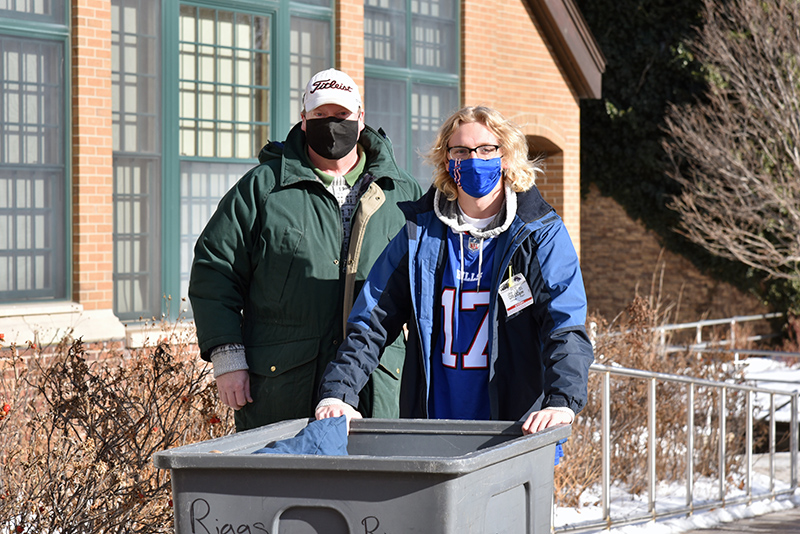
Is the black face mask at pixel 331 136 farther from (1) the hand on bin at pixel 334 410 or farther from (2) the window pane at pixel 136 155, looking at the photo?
(2) the window pane at pixel 136 155

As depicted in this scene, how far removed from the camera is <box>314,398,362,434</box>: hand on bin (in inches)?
100

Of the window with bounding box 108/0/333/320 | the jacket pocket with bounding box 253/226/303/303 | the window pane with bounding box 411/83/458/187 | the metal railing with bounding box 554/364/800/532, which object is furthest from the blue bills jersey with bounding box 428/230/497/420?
the window pane with bounding box 411/83/458/187

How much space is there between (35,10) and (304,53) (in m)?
2.54

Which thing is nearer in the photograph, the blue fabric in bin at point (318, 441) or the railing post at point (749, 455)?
the blue fabric in bin at point (318, 441)

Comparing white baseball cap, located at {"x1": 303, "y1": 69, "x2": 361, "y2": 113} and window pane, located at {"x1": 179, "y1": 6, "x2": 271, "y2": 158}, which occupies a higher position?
window pane, located at {"x1": 179, "y1": 6, "x2": 271, "y2": 158}

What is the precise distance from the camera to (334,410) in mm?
2547

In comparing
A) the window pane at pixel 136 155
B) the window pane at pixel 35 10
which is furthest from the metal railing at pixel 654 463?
the window pane at pixel 35 10

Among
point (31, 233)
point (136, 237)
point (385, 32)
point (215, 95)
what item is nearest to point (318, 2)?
point (385, 32)

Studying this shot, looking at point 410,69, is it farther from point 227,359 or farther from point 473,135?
point 473,135

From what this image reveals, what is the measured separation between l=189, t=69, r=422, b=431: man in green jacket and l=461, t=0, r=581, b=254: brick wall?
7.36m

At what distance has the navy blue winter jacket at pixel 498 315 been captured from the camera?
2.61 m

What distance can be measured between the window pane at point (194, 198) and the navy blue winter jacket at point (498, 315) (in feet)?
18.6

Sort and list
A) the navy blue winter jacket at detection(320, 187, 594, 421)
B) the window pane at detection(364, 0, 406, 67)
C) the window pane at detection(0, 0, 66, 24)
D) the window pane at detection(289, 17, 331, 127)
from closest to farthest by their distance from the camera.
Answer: the navy blue winter jacket at detection(320, 187, 594, 421)
the window pane at detection(0, 0, 66, 24)
the window pane at detection(289, 17, 331, 127)
the window pane at detection(364, 0, 406, 67)

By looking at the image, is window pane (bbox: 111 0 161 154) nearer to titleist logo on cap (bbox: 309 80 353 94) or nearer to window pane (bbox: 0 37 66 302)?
window pane (bbox: 0 37 66 302)
